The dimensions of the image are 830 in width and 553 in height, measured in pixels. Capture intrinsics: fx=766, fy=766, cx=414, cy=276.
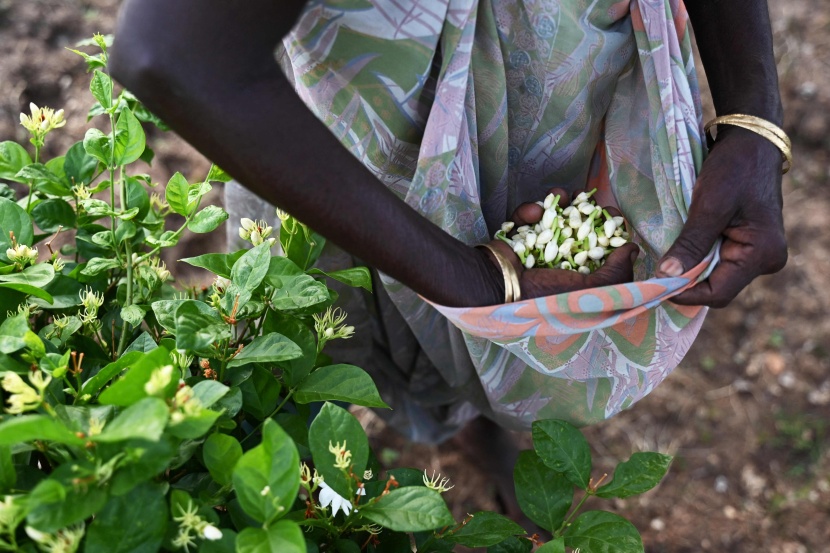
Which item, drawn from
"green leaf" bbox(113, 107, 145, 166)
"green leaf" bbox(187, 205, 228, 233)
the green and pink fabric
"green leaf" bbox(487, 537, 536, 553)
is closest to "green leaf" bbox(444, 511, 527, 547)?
"green leaf" bbox(487, 537, 536, 553)

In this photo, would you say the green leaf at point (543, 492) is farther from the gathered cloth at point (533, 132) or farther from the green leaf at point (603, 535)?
the gathered cloth at point (533, 132)

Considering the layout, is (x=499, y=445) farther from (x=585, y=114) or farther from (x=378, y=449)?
(x=585, y=114)

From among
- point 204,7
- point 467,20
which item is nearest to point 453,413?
point 467,20

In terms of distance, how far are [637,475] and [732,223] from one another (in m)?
0.36

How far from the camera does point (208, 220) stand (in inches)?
34.7

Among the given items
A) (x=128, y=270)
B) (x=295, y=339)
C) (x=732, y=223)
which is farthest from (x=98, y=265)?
(x=732, y=223)

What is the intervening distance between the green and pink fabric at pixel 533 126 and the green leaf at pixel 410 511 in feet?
0.86

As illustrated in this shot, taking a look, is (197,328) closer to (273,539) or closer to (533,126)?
(273,539)

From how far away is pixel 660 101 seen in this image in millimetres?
964

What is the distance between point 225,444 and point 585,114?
64 centimetres

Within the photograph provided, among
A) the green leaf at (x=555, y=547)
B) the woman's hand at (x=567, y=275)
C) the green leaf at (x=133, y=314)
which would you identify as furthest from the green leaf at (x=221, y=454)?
the woman's hand at (x=567, y=275)

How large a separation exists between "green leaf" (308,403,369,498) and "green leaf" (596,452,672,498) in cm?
30

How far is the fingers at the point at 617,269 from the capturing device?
3.14ft

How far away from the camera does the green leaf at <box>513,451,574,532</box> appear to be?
2.86 feet
